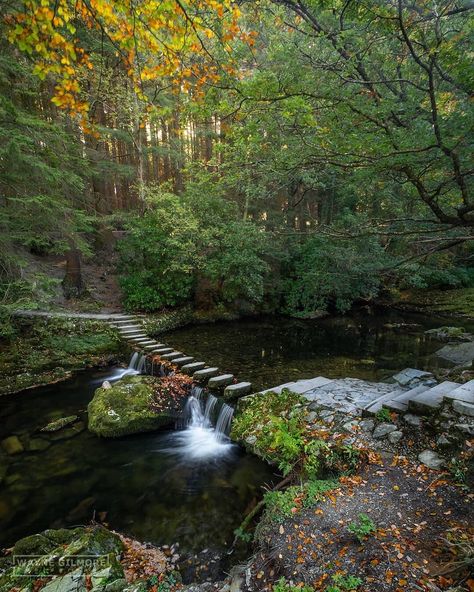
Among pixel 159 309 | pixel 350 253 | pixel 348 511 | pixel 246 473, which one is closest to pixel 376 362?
pixel 350 253

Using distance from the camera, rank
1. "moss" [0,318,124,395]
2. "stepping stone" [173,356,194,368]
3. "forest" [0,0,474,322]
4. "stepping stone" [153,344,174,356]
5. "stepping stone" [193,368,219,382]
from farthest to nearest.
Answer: "stepping stone" [153,344,174,356] → "stepping stone" [173,356,194,368] → "moss" [0,318,124,395] → "stepping stone" [193,368,219,382] → "forest" [0,0,474,322]

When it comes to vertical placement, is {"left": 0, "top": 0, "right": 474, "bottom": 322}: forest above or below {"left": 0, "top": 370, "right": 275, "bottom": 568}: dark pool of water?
above

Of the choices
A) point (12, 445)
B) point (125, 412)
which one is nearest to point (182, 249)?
point (125, 412)

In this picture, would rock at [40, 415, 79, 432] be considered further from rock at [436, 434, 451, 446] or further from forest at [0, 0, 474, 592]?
rock at [436, 434, 451, 446]

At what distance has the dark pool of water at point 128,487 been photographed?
416 centimetres

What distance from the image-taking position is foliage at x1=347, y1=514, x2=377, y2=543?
298cm

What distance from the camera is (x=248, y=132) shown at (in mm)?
4785

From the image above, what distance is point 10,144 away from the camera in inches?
247

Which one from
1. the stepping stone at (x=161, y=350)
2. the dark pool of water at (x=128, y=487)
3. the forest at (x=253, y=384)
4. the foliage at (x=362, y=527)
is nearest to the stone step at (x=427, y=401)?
the forest at (x=253, y=384)

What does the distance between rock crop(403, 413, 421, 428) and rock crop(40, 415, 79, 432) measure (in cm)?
644

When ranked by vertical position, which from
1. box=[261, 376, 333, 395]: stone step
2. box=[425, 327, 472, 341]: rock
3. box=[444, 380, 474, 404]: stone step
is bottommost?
box=[425, 327, 472, 341]: rock

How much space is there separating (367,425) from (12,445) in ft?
20.9

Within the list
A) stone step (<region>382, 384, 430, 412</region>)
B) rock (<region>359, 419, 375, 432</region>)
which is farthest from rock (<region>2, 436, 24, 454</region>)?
stone step (<region>382, 384, 430, 412</region>)

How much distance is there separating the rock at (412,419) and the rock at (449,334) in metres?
Answer: 10.2
